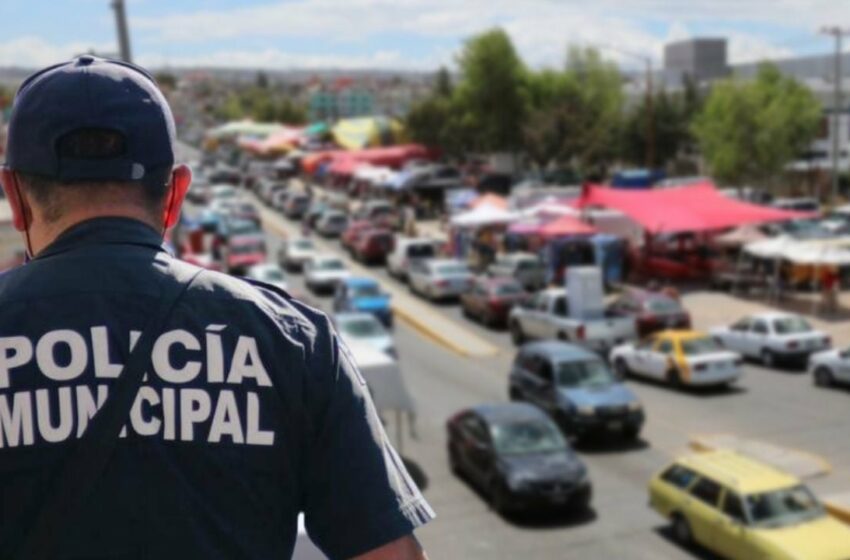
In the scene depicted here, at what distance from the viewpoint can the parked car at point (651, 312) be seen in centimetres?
2659

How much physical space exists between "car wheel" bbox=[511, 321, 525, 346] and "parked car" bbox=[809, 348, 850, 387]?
784cm

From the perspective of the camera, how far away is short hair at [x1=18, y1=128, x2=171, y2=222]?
1.88 m

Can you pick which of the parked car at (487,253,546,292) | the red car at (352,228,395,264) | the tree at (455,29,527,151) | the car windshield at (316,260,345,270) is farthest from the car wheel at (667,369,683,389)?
the tree at (455,29,527,151)

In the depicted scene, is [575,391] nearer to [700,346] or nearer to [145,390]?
[700,346]

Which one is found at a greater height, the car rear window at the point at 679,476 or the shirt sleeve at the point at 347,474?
the shirt sleeve at the point at 347,474

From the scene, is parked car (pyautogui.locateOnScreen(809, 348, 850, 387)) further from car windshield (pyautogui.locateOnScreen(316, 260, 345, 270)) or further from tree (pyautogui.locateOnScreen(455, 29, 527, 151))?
tree (pyautogui.locateOnScreen(455, 29, 527, 151))

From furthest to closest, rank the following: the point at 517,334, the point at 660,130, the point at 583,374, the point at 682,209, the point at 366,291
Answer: the point at 660,130, the point at 682,209, the point at 366,291, the point at 517,334, the point at 583,374

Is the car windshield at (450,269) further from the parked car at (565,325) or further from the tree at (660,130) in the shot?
the tree at (660,130)

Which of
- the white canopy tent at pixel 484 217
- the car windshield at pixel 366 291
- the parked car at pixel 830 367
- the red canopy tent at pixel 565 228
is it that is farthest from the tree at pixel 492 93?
the parked car at pixel 830 367

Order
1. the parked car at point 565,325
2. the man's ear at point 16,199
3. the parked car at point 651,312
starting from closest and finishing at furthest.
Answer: the man's ear at point 16,199, the parked car at point 565,325, the parked car at point 651,312

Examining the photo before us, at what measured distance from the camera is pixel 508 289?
3050 centimetres

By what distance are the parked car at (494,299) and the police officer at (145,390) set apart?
2813 cm

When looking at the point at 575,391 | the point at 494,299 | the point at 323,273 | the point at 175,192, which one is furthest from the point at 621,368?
the point at 175,192

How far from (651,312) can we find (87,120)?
25678 mm
